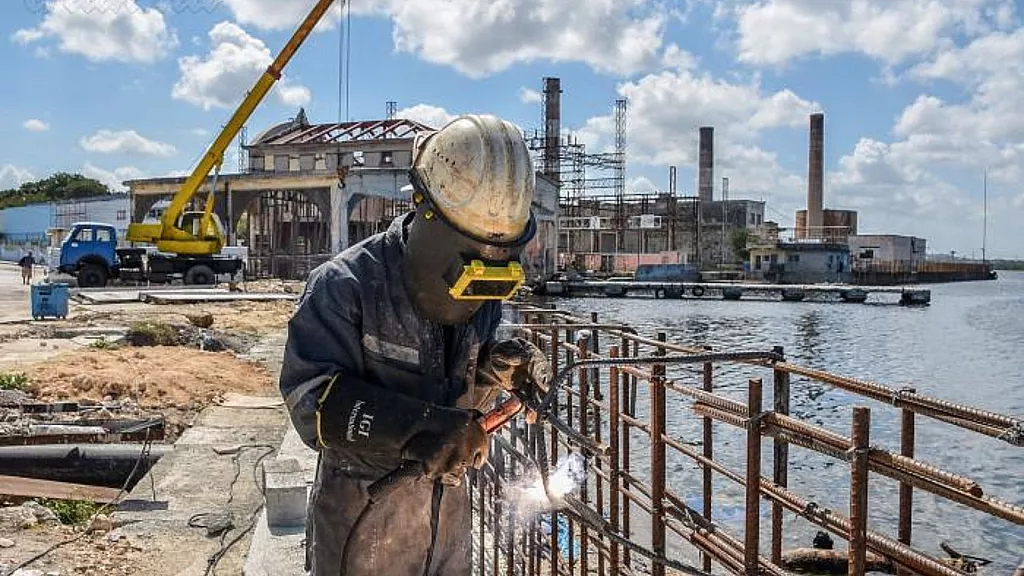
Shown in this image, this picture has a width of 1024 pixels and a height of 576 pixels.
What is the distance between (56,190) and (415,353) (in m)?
98.6

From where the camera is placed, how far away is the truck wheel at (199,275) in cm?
3309

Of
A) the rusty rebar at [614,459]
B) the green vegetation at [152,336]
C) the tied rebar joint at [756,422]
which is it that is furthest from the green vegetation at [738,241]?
the tied rebar joint at [756,422]

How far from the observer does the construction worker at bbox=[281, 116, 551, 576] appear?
2.13 meters

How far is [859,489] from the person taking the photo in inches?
90.0

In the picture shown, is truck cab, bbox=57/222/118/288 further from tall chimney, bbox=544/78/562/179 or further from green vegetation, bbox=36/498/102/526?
tall chimney, bbox=544/78/562/179

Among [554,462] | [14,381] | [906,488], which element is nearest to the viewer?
[906,488]

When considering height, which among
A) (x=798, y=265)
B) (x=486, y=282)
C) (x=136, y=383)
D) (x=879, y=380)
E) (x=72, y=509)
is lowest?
(x=879, y=380)

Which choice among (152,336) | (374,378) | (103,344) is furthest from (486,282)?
(152,336)

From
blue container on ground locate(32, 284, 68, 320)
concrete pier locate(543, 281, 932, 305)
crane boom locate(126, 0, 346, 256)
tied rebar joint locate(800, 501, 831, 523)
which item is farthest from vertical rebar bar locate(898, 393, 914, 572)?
concrete pier locate(543, 281, 932, 305)

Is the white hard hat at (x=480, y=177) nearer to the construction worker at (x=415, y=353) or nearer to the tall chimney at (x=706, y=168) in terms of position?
the construction worker at (x=415, y=353)

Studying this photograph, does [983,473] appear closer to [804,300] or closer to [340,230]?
[340,230]

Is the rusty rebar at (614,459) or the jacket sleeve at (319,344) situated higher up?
the jacket sleeve at (319,344)

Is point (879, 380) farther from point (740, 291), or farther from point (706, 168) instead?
point (706, 168)

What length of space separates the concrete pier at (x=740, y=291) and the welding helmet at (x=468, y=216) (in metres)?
48.7
